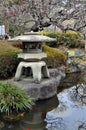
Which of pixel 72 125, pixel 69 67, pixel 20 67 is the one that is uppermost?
pixel 20 67

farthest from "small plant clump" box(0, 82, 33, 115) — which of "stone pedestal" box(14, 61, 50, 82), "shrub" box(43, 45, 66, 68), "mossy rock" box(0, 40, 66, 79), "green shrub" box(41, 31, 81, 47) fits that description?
"green shrub" box(41, 31, 81, 47)

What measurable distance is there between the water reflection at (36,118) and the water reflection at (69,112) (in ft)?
0.50

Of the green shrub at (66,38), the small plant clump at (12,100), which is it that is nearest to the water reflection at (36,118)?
the small plant clump at (12,100)

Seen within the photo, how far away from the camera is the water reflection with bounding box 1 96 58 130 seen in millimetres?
6175

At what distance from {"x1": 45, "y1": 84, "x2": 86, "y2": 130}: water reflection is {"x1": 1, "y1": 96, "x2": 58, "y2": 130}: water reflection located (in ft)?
0.50

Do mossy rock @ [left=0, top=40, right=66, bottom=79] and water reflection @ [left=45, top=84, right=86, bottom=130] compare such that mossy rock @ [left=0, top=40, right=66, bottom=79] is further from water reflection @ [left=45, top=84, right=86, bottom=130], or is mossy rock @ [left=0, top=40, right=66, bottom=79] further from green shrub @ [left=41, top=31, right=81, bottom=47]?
green shrub @ [left=41, top=31, right=81, bottom=47]

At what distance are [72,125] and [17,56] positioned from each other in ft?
10.9

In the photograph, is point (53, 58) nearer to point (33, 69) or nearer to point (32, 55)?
point (32, 55)

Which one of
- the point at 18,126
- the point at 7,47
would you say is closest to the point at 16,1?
the point at 7,47

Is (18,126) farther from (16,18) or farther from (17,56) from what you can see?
(16,18)

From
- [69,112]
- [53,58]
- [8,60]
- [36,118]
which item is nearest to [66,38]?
[53,58]

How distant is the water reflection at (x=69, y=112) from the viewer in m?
6.26

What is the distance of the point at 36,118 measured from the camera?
677 cm

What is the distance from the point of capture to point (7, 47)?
910cm
